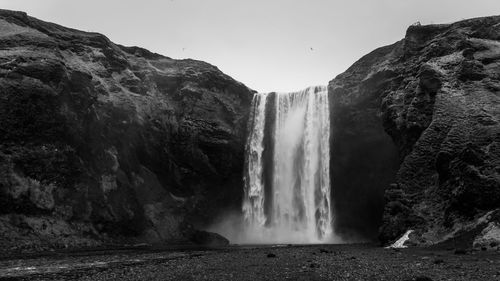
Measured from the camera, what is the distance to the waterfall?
6329 cm

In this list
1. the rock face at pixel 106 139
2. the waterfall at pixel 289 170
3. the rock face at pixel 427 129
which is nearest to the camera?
the rock face at pixel 427 129

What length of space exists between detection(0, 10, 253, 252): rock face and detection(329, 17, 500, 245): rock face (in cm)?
1817

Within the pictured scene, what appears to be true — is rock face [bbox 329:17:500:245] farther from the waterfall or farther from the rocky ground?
the rocky ground

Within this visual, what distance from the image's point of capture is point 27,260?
30.3 metres

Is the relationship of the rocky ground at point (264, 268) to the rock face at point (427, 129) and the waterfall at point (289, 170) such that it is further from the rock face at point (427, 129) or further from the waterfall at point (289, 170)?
the waterfall at point (289, 170)

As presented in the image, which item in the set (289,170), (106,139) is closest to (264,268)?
(106,139)

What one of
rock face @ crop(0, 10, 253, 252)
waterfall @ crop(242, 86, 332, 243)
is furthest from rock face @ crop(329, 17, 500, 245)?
rock face @ crop(0, 10, 253, 252)

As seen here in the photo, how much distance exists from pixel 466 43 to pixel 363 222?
2697cm

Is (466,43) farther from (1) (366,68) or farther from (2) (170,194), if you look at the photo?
(2) (170,194)

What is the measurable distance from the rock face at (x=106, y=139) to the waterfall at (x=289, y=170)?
8.39ft

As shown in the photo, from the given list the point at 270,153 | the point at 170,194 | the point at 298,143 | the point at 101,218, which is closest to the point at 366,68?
the point at 298,143

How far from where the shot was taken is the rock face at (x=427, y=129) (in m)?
37.7

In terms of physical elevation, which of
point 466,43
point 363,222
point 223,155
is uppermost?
point 466,43

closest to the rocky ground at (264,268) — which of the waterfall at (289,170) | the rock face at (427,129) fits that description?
the rock face at (427,129)
